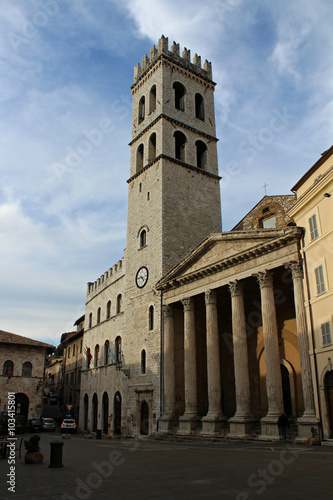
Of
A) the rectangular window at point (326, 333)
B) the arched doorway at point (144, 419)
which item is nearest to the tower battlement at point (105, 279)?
the arched doorway at point (144, 419)

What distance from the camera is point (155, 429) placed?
82.8 ft

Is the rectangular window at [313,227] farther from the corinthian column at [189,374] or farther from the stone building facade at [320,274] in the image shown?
the corinthian column at [189,374]

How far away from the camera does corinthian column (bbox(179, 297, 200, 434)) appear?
23.2 metres

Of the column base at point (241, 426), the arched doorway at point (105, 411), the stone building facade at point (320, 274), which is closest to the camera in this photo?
the stone building facade at point (320, 274)

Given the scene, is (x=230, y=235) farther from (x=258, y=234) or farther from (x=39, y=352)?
(x=39, y=352)

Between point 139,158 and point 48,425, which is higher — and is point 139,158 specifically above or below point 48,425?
above

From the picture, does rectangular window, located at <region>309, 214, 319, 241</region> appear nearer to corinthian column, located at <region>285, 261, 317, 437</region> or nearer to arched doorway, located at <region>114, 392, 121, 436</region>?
corinthian column, located at <region>285, 261, 317, 437</region>

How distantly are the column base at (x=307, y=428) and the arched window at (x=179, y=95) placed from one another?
25.8 meters

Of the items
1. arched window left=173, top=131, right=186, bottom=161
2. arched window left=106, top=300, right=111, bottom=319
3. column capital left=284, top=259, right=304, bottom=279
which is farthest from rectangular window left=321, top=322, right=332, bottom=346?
arched window left=106, top=300, right=111, bottom=319

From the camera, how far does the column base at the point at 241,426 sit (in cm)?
1928

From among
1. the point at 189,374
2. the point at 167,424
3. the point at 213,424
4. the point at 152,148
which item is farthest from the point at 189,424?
the point at 152,148

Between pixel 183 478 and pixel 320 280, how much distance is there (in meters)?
10.8

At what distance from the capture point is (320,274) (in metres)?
17.4

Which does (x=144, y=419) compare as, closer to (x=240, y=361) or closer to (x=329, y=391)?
(x=240, y=361)
